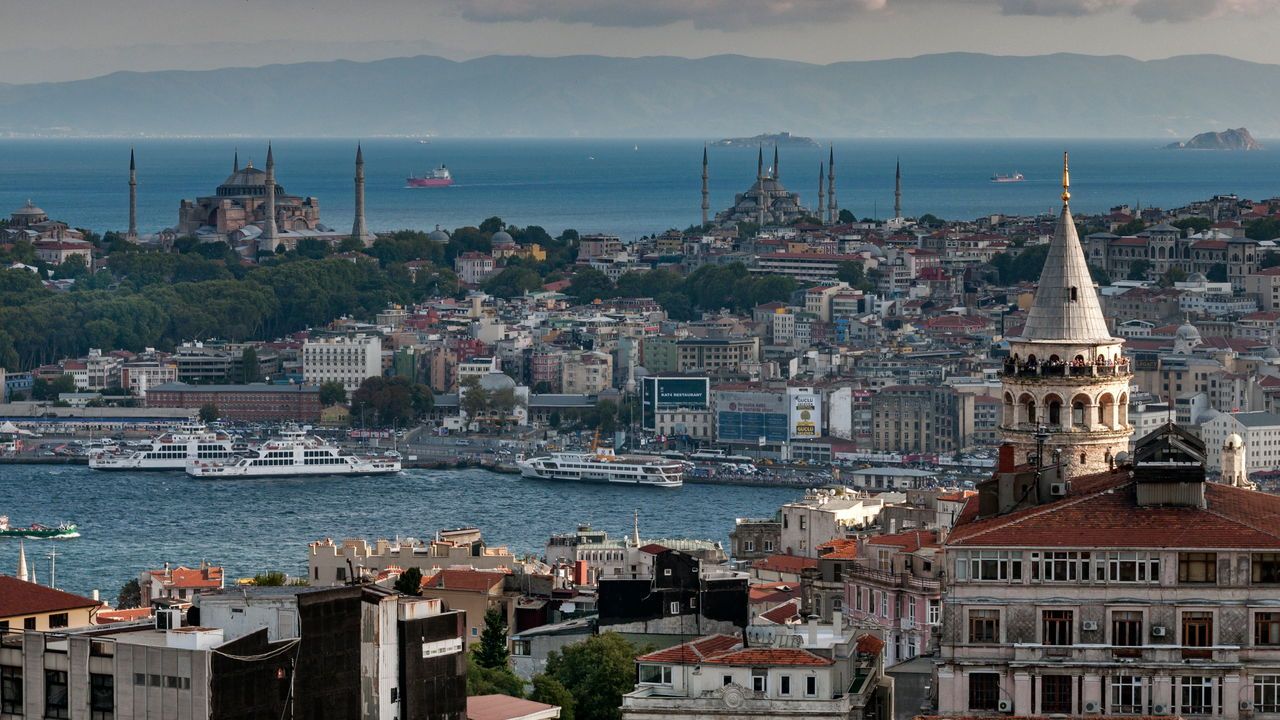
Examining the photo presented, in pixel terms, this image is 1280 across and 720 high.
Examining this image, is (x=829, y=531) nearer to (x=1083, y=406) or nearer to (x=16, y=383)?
(x=1083, y=406)

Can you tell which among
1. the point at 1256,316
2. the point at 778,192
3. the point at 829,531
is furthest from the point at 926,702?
the point at 778,192

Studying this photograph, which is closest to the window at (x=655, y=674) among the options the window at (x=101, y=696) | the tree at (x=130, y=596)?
the window at (x=101, y=696)

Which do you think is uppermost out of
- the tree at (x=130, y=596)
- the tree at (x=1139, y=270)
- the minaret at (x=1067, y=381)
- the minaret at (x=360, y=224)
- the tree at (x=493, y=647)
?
the minaret at (x=360, y=224)

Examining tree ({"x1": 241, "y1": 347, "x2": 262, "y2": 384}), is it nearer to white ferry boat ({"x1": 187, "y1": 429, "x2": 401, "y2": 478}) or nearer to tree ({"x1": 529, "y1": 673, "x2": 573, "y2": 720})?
white ferry boat ({"x1": 187, "y1": 429, "x2": 401, "y2": 478})

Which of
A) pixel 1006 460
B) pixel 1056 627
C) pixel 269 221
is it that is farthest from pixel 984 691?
pixel 269 221

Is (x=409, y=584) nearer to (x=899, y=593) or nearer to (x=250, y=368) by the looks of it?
(x=899, y=593)

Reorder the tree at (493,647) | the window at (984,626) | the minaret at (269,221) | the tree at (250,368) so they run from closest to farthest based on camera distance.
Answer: the window at (984,626), the tree at (493,647), the tree at (250,368), the minaret at (269,221)

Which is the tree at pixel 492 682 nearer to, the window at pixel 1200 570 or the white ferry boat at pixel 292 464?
the window at pixel 1200 570

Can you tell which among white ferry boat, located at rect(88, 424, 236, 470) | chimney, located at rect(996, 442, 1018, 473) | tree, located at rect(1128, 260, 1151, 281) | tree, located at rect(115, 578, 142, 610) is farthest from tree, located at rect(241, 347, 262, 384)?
chimney, located at rect(996, 442, 1018, 473)
